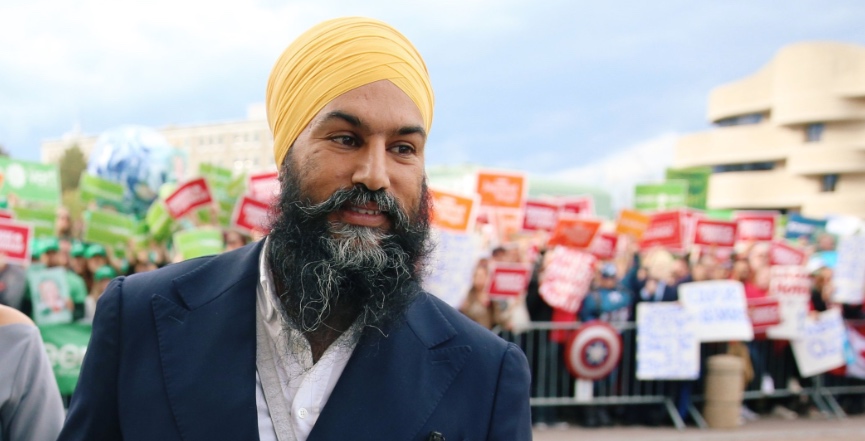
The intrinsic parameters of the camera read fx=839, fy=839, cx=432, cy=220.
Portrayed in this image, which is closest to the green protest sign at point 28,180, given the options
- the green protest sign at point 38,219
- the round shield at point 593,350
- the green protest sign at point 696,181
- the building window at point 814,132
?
the green protest sign at point 38,219

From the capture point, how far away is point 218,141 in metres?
80.0

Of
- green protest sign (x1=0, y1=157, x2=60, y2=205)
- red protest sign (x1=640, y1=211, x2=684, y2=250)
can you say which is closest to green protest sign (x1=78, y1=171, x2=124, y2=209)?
green protest sign (x1=0, y1=157, x2=60, y2=205)

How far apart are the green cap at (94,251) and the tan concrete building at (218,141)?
62.6 m

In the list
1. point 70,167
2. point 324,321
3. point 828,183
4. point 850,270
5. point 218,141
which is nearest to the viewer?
point 324,321

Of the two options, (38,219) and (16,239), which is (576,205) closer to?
(38,219)

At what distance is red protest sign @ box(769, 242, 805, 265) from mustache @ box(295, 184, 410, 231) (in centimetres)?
986

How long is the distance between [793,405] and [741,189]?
5582cm

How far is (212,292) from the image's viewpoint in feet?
6.02

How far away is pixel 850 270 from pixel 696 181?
5956 cm

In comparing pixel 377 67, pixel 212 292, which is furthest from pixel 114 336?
pixel 377 67

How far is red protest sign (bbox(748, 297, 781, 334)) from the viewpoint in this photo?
920 centimetres

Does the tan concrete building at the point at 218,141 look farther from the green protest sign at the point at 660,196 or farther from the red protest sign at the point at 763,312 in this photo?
the red protest sign at the point at 763,312

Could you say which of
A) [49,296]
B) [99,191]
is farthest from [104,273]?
[99,191]

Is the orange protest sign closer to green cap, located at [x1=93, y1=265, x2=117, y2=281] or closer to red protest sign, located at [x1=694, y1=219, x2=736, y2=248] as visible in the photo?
red protest sign, located at [x1=694, y1=219, x2=736, y2=248]
